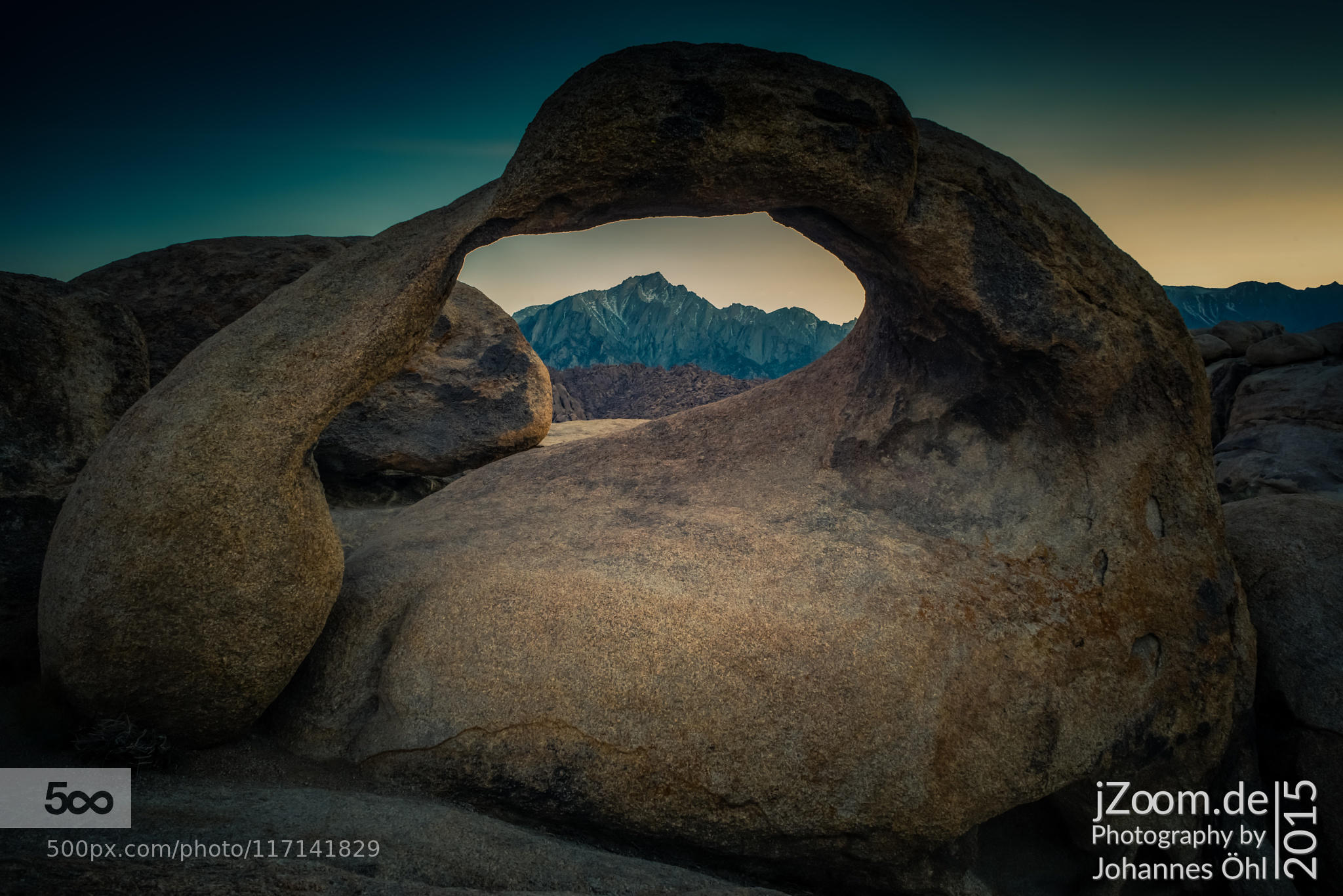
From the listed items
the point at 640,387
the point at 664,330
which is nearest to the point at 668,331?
the point at 664,330

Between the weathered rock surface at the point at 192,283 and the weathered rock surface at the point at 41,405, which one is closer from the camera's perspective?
the weathered rock surface at the point at 41,405

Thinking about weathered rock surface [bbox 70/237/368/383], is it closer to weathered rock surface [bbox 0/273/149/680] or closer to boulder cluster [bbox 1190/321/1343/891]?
weathered rock surface [bbox 0/273/149/680]

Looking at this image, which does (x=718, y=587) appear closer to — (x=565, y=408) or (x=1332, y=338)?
(x=1332, y=338)

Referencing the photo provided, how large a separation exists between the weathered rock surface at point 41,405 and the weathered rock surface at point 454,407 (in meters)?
2.46

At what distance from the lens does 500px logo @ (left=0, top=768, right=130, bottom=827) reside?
212 cm

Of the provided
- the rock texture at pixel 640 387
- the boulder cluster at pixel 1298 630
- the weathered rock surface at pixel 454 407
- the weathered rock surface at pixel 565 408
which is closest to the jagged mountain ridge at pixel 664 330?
the rock texture at pixel 640 387

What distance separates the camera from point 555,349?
103 ft

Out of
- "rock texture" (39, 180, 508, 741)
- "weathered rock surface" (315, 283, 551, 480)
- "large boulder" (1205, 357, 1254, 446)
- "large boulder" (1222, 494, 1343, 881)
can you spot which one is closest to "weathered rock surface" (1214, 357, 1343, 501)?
"large boulder" (1205, 357, 1254, 446)

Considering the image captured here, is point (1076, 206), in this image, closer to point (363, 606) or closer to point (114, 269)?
point (363, 606)

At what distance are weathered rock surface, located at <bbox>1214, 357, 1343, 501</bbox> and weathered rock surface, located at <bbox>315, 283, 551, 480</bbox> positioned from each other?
7.55 m

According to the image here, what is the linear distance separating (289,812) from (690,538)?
2.05m

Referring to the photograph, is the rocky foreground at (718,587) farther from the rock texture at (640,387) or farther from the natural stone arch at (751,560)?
the rock texture at (640,387)

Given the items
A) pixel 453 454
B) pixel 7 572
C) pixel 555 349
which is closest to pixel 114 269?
pixel 453 454

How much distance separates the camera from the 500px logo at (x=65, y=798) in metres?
2.12
